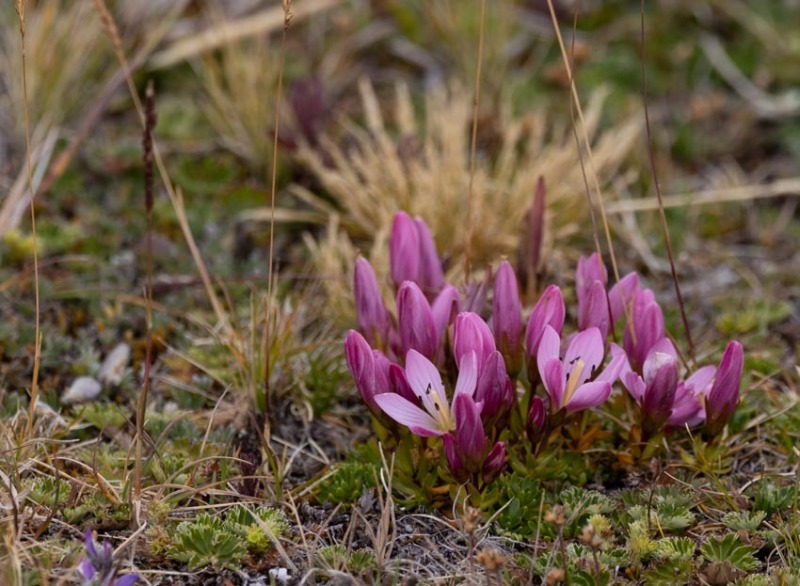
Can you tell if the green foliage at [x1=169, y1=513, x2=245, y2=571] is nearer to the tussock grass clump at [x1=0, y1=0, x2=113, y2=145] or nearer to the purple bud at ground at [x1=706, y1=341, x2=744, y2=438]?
the purple bud at ground at [x1=706, y1=341, x2=744, y2=438]

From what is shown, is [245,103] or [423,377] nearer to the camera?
[423,377]

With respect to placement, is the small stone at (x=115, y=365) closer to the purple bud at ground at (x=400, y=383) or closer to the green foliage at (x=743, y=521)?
the purple bud at ground at (x=400, y=383)

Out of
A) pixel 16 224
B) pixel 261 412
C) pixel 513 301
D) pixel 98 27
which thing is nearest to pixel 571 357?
pixel 513 301

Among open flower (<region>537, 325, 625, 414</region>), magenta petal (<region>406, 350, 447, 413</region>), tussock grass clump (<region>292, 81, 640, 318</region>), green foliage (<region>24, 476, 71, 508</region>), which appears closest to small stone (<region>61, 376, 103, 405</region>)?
green foliage (<region>24, 476, 71, 508</region>)

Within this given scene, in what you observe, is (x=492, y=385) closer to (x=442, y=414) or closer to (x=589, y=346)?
(x=442, y=414)

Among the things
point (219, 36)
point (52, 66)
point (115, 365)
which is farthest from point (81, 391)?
point (219, 36)

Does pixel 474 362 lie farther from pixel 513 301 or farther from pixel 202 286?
pixel 202 286
